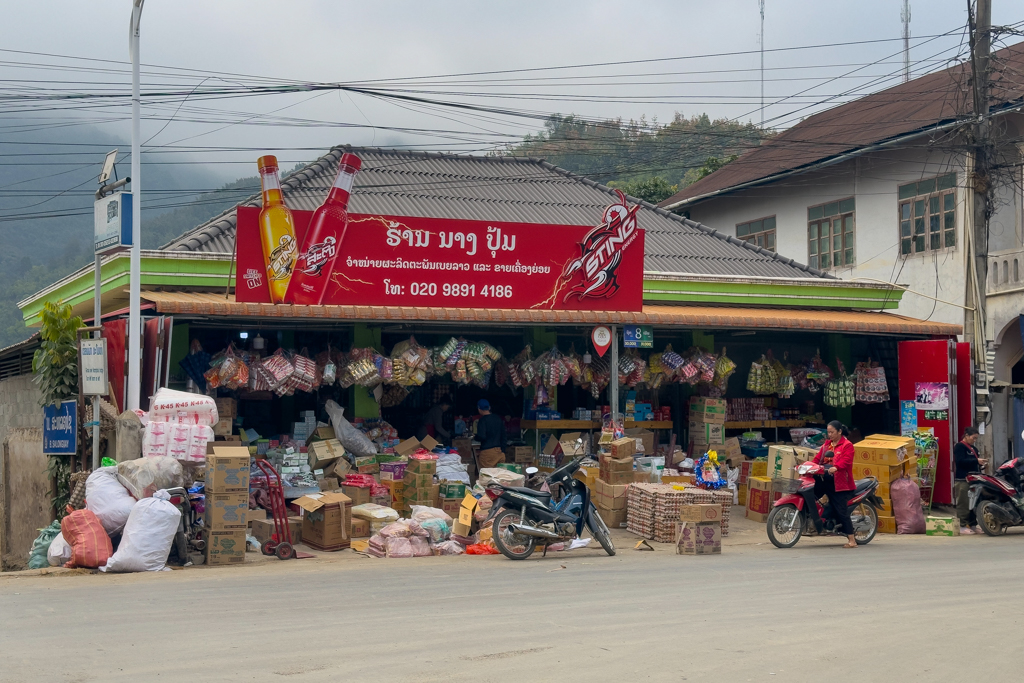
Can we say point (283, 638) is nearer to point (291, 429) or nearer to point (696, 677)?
point (696, 677)

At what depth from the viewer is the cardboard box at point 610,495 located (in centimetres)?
1458

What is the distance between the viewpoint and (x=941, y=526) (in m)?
14.7

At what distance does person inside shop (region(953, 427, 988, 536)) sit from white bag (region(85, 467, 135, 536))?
465 inches

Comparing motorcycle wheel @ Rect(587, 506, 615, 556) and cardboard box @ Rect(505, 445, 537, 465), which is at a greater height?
cardboard box @ Rect(505, 445, 537, 465)

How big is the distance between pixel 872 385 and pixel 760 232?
10496mm

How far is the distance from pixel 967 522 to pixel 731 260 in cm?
760

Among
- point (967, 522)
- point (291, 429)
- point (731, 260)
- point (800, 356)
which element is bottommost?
point (967, 522)

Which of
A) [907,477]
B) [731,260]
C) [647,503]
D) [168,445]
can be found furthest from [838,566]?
[731,260]

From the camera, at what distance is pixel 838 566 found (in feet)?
36.4

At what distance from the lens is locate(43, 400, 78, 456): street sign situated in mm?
12359

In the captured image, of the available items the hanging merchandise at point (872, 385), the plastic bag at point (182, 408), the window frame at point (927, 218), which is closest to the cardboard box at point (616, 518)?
the plastic bag at point (182, 408)

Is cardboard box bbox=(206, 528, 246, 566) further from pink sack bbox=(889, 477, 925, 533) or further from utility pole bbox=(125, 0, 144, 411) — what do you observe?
pink sack bbox=(889, 477, 925, 533)

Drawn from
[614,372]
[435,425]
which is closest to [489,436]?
[435,425]

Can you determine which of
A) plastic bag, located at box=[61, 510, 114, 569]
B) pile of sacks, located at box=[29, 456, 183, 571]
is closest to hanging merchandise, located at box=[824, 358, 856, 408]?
pile of sacks, located at box=[29, 456, 183, 571]
